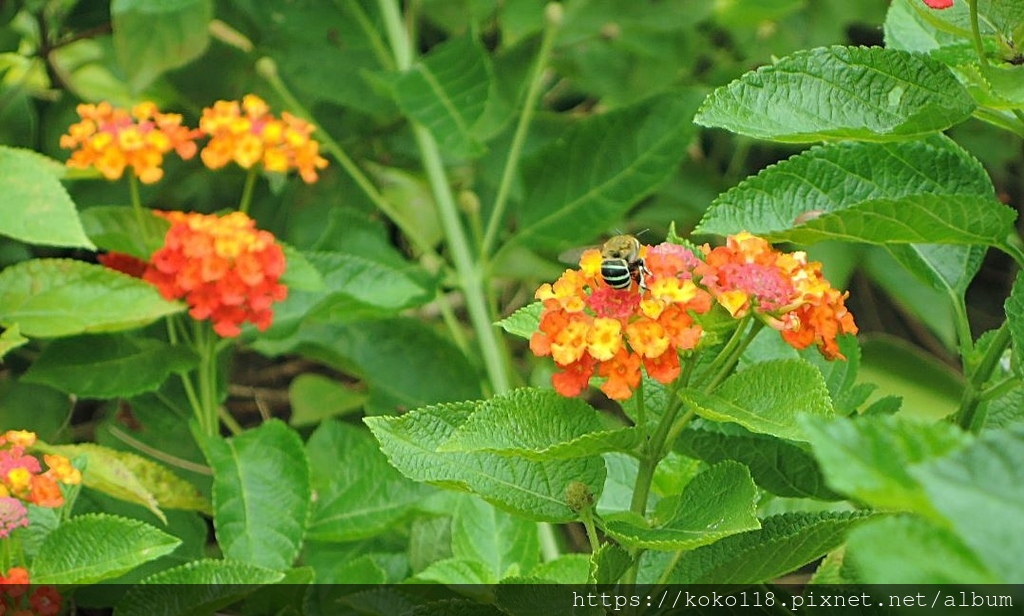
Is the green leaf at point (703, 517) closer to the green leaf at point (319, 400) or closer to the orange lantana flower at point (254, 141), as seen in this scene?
the orange lantana flower at point (254, 141)

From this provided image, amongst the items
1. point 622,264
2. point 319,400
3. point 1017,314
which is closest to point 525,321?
point 622,264

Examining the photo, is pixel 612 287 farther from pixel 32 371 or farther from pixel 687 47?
pixel 687 47

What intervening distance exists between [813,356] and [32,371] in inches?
33.7

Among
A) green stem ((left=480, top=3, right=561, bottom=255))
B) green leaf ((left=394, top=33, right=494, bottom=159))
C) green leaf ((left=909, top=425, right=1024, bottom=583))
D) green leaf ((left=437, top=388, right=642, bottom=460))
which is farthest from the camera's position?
green stem ((left=480, top=3, right=561, bottom=255))

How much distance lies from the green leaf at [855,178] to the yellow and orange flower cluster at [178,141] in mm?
616

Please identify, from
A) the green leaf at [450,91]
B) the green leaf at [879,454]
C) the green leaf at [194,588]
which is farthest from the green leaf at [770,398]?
the green leaf at [450,91]

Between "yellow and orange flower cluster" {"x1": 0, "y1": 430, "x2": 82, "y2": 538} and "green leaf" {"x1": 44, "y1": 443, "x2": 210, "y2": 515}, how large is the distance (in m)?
0.09

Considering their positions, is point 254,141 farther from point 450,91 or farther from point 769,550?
point 769,550

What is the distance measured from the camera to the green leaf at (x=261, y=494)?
120 centimetres

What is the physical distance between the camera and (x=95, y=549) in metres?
1.01

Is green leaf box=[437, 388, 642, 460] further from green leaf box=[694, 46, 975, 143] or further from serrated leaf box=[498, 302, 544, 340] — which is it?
green leaf box=[694, 46, 975, 143]

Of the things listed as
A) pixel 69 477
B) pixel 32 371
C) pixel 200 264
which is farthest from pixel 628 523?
pixel 32 371

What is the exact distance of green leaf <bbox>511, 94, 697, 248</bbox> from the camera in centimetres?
168

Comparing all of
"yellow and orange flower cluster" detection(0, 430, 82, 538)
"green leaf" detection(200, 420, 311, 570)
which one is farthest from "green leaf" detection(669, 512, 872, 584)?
"yellow and orange flower cluster" detection(0, 430, 82, 538)
